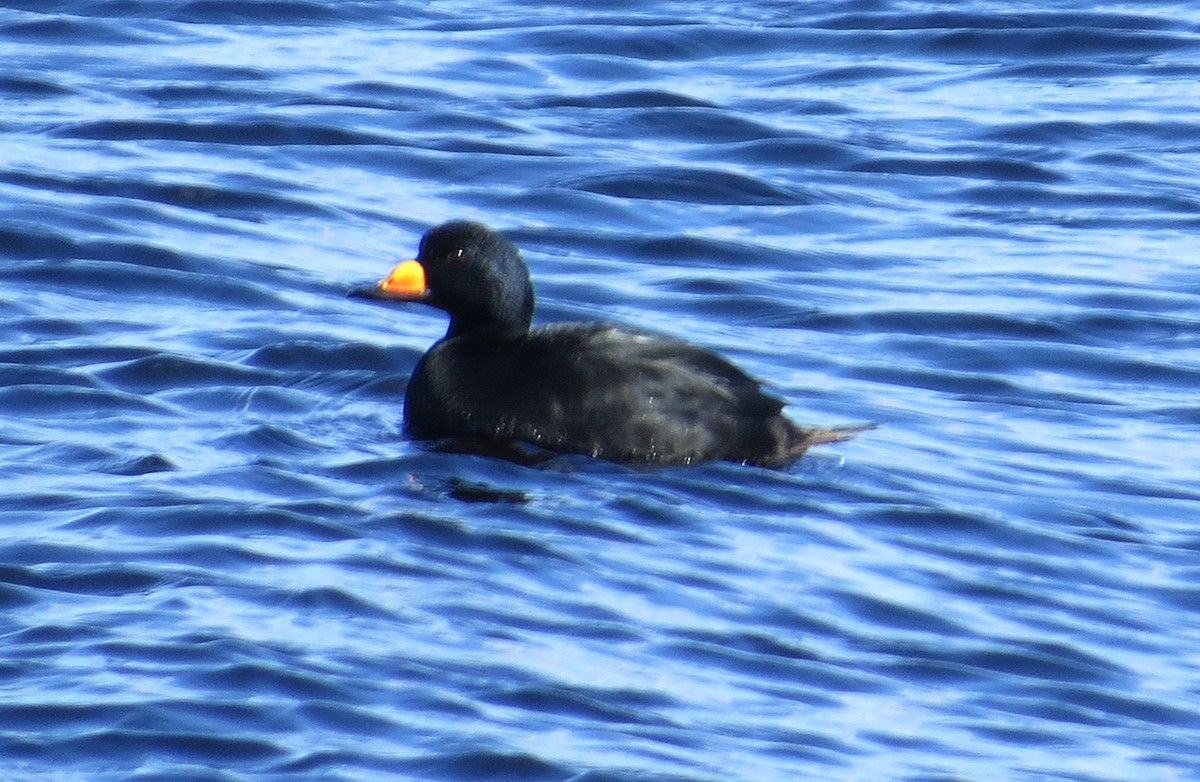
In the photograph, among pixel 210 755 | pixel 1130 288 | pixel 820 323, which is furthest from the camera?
pixel 1130 288

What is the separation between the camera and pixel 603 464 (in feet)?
27.9

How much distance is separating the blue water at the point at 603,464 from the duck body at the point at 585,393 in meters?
0.13

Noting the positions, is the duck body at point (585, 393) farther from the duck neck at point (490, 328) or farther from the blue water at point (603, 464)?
the blue water at point (603, 464)

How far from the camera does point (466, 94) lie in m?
14.6

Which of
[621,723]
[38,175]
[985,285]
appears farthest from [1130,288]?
[621,723]

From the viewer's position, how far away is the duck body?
8500mm

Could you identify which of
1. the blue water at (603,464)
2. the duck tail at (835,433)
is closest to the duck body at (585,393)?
the duck tail at (835,433)

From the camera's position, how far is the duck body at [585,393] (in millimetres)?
8500

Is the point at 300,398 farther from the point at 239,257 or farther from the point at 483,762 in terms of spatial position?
the point at 483,762

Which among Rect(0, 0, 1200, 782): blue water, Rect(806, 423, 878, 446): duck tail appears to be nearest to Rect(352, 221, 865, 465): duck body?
Rect(806, 423, 878, 446): duck tail

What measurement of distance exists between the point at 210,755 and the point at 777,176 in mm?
8040

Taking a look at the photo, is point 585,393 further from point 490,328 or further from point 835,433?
point 835,433

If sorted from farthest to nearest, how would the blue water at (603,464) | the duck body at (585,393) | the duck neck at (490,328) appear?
1. the duck neck at (490,328)
2. the duck body at (585,393)
3. the blue water at (603,464)

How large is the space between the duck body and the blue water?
0.13m
